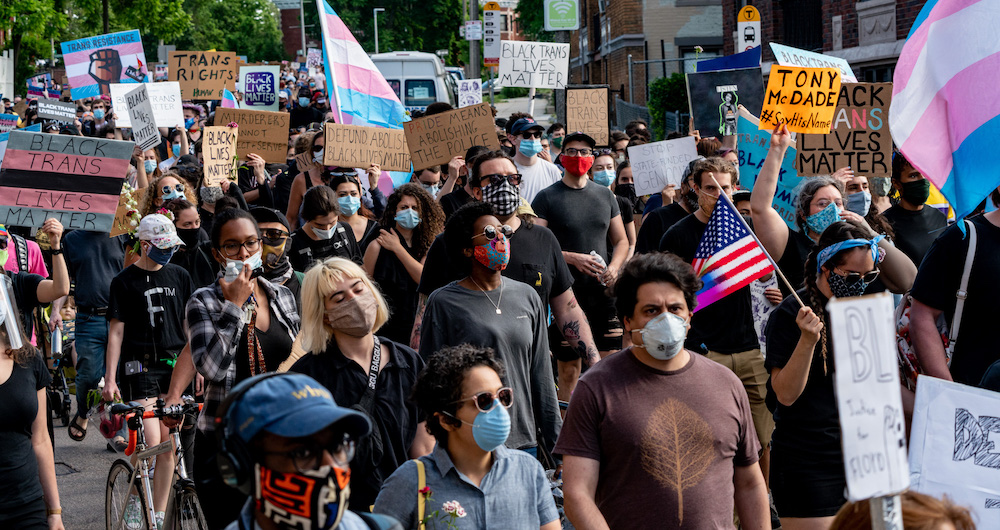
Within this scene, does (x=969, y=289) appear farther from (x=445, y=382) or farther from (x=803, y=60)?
(x=803, y=60)

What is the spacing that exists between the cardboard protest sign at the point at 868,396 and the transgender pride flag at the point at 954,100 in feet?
8.92

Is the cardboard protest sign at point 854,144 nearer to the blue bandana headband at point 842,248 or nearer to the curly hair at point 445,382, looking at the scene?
the blue bandana headband at point 842,248

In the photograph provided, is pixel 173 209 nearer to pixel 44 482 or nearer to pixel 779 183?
pixel 44 482

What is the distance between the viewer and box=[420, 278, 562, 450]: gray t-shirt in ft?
16.4

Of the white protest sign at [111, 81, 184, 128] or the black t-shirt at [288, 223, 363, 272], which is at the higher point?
the white protest sign at [111, 81, 184, 128]

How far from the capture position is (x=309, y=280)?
445 centimetres

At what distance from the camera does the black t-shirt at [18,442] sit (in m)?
4.34

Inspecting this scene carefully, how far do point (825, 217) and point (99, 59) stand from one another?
14722 mm

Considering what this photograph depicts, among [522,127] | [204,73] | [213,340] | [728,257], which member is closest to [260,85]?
[204,73]

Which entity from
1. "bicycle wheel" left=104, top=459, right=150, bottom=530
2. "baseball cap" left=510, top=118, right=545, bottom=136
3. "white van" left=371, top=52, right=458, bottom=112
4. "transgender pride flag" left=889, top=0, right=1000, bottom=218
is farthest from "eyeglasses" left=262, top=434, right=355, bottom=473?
"white van" left=371, top=52, right=458, bottom=112

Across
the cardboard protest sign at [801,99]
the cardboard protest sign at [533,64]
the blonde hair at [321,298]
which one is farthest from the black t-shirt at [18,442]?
the cardboard protest sign at [533,64]

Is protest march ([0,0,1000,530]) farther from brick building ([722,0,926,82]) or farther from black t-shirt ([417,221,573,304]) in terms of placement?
brick building ([722,0,926,82])

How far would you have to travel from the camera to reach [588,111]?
12469mm

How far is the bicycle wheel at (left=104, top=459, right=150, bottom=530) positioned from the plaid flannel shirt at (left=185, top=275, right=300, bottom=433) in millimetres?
1463
